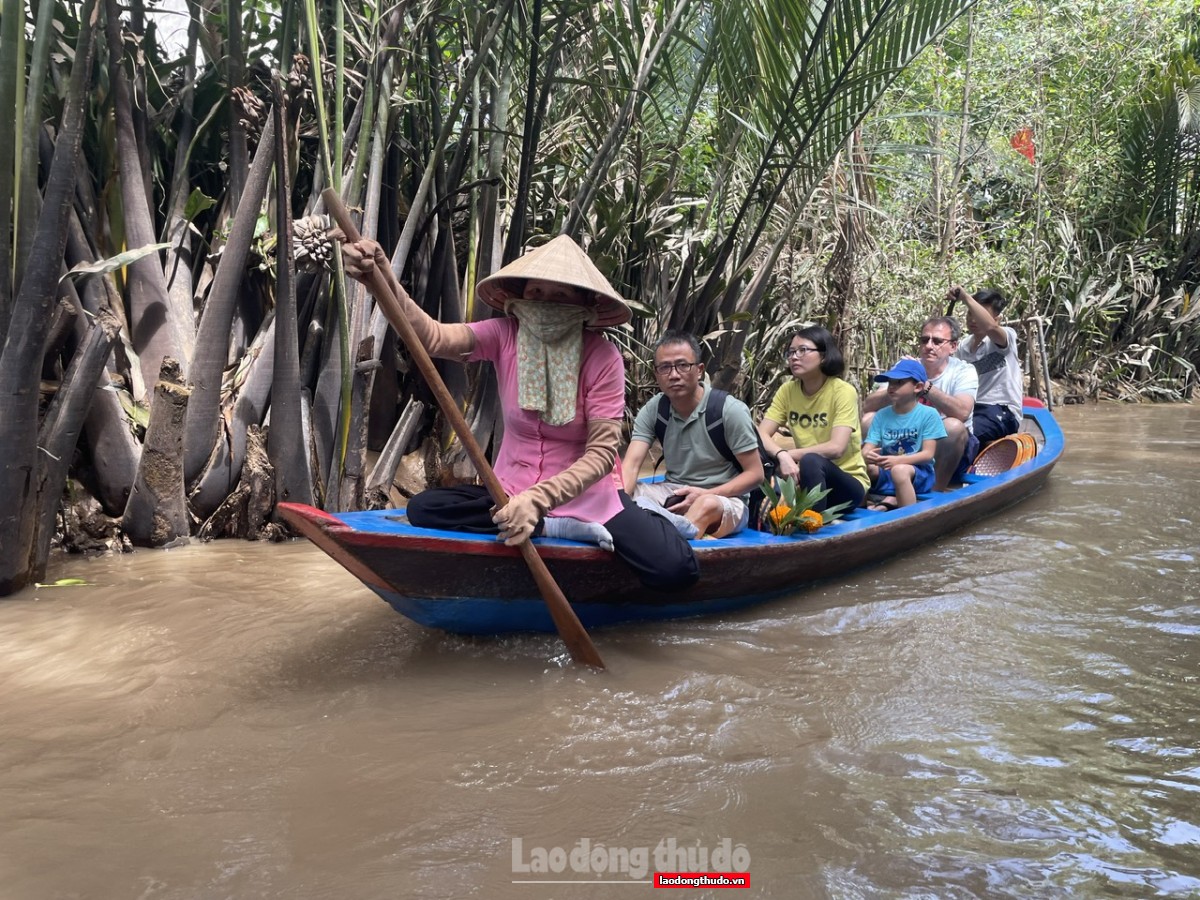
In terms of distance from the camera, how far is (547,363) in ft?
9.59

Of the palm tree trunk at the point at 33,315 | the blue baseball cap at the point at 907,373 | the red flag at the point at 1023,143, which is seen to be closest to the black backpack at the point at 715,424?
the blue baseball cap at the point at 907,373

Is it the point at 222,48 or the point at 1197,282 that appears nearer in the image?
the point at 222,48

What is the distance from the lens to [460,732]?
2447 mm

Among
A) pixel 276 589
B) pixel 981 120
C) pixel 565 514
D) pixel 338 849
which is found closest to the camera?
pixel 338 849

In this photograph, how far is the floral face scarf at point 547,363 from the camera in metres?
2.92

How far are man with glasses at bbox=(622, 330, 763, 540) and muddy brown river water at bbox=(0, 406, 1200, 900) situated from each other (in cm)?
44

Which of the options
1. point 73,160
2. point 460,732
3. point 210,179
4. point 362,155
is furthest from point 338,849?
point 210,179

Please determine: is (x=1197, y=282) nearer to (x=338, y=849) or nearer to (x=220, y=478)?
(x=220, y=478)

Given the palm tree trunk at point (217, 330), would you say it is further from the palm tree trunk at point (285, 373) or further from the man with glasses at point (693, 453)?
the man with glasses at point (693, 453)

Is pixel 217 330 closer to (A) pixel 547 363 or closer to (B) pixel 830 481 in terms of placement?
(A) pixel 547 363

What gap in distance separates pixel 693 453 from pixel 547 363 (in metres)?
1.12

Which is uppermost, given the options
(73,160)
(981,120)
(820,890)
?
(981,120)

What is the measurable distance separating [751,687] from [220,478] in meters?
2.68

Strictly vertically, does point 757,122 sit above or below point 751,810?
above
